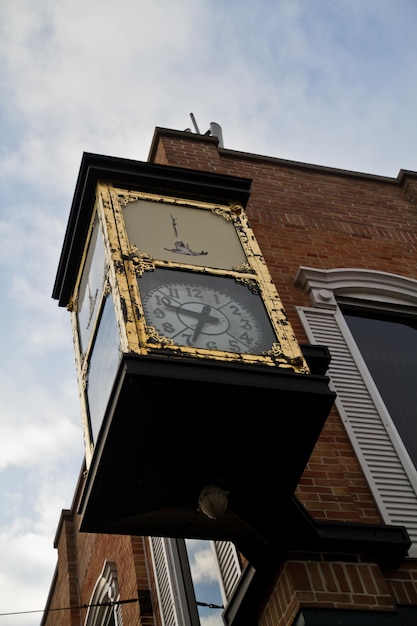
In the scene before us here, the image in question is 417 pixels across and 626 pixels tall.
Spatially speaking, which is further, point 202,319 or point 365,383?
point 365,383

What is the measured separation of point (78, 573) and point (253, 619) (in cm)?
740

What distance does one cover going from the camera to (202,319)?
5.06 m

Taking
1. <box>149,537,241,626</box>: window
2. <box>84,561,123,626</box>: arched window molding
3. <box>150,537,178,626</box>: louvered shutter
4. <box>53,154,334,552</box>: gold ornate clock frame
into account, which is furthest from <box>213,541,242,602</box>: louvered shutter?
<box>84,561,123,626</box>: arched window molding

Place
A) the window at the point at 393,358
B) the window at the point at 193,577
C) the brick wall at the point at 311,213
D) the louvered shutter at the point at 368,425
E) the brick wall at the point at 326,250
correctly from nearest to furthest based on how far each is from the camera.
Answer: the brick wall at the point at 326,250
the louvered shutter at the point at 368,425
the window at the point at 193,577
the window at the point at 393,358
the brick wall at the point at 311,213

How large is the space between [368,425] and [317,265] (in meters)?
2.23

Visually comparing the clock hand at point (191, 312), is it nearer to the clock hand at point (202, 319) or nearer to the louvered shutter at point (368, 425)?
the clock hand at point (202, 319)

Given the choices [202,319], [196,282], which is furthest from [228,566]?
[196,282]

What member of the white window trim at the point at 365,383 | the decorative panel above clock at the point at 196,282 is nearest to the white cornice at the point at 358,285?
the white window trim at the point at 365,383

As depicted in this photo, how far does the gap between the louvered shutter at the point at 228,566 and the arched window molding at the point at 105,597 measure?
3857mm

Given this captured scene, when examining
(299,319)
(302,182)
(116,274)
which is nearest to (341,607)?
(116,274)

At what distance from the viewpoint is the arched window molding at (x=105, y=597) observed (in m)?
9.75

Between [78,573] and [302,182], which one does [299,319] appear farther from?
[78,573]

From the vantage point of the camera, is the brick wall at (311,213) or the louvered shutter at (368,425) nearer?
the louvered shutter at (368,425)

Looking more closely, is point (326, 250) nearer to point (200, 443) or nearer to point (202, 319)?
point (202, 319)
